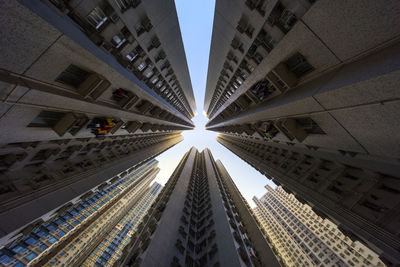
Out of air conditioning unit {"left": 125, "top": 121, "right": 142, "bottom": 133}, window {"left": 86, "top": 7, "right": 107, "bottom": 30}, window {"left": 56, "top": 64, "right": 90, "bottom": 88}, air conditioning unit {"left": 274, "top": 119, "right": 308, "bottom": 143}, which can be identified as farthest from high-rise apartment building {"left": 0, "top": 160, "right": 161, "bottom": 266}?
air conditioning unit {"left": 274, "top": 119, "right": 308, "bottom": 143}

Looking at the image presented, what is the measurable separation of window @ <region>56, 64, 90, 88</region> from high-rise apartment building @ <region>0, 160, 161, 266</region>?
409 inches

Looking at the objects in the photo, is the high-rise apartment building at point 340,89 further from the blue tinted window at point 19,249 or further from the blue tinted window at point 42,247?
the blue tinted window at point 42,247

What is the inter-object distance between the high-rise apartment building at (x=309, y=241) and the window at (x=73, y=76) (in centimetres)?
4067

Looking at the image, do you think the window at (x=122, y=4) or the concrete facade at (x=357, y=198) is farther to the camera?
the window at (x=122, y=4)

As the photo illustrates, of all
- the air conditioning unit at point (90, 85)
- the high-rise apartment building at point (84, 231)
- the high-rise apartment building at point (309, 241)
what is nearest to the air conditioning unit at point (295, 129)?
the air conditioning unit at point (90, 85)

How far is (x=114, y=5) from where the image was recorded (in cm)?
949

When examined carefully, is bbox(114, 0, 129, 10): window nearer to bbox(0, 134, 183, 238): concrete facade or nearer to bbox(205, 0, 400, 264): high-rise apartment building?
bbox(205, 0, 400, 264): high-rise apartment building

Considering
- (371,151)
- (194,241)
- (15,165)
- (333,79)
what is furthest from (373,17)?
(194,241)

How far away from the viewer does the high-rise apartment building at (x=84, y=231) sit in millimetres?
28156

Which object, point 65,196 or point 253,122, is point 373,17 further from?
point 65,196

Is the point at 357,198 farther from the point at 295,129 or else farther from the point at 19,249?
the point at 19,249

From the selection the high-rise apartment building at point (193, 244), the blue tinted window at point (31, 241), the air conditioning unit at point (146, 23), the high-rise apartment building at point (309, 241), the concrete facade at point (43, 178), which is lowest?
the high-rise apartment building at point (309, 241)

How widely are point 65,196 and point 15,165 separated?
177 inches

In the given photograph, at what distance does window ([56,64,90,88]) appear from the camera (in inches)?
288
